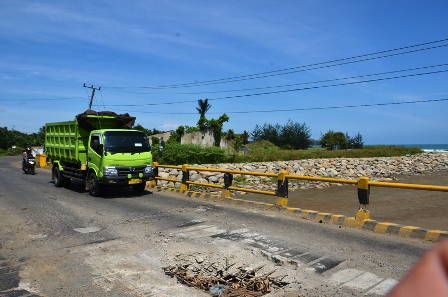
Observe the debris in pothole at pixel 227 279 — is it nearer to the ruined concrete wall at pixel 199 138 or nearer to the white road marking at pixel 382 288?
the white road marking at pixel 382 288

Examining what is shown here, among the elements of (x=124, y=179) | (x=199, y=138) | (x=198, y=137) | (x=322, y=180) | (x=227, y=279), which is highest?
(x=198, y=137)

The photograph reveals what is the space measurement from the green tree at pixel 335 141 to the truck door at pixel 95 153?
5502 centimetres

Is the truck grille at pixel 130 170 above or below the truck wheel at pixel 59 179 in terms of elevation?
above

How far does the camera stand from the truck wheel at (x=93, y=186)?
14.8 metres

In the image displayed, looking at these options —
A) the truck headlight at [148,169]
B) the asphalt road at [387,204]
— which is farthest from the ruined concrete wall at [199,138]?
the truck headlight at [148,169]

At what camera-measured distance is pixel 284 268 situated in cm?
630

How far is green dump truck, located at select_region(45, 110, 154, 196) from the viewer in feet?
47.1

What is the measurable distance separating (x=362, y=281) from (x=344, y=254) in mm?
1308

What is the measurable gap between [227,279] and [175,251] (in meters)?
1.59

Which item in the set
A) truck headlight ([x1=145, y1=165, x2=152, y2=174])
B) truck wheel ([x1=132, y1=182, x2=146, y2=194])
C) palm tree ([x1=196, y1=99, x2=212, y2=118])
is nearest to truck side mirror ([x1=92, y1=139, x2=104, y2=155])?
truck headlight ([x1=145, y1=165, x2=152, y2=174])

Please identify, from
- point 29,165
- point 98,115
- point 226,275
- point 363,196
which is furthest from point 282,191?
point 29,165

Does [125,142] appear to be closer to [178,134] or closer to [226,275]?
[226,275]

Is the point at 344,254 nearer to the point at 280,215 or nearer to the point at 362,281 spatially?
the point at 362,281

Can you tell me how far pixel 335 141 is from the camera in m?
65.7
